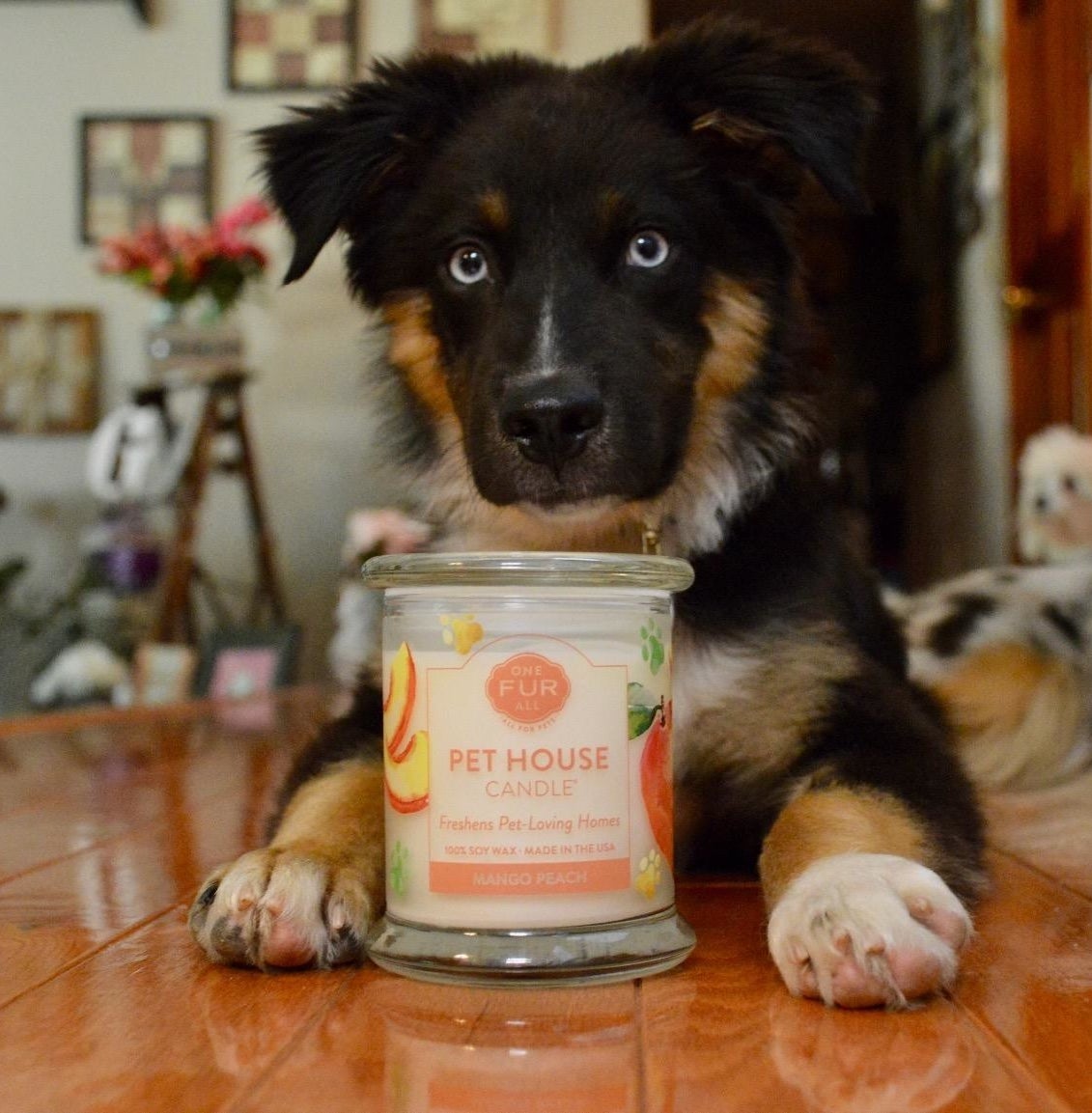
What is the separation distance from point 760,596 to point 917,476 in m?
6.30

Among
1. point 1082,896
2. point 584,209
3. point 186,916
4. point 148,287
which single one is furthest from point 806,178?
A: point 148,287

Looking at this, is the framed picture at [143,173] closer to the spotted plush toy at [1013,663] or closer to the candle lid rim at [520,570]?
the spotted plush toy at [1013,663]

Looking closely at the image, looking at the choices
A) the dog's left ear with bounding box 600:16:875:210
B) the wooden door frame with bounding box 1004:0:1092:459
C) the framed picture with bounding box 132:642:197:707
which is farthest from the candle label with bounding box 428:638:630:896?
the framed picture with bounding box 132:642:197:707

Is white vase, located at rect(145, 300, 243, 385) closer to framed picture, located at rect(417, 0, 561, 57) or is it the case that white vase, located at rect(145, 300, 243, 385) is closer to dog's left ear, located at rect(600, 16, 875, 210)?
framed picture, located at rect(417, 0, 561, 57)

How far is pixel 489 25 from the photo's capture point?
19.9ft

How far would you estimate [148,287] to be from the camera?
530 cm

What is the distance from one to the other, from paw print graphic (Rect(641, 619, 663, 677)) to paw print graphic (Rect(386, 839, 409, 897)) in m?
0.27

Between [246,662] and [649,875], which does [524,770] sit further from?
[246,662]

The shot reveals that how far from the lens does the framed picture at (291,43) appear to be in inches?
241

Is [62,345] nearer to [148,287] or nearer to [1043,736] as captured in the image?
[148,287]

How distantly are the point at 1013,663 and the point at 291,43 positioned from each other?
4.85 meters

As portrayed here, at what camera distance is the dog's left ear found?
5.21 ft

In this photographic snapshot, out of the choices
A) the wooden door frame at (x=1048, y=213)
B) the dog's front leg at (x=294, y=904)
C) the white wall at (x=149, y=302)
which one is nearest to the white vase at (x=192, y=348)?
the white wall at (x=149, y=302)

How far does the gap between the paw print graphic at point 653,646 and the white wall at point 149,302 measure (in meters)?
5.11
